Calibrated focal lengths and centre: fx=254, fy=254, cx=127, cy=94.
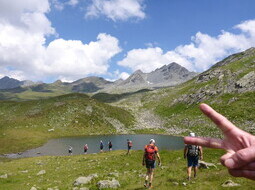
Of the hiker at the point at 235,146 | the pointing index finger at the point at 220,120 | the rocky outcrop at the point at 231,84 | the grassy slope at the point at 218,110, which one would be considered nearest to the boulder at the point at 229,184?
the hiker at the point at 235,146

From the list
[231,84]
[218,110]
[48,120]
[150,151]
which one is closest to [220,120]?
[150,151]

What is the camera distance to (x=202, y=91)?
154m

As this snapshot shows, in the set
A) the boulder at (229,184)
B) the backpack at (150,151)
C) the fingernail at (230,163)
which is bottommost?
the boulder at (229,184)

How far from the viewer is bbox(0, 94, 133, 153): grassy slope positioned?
94.6 metres

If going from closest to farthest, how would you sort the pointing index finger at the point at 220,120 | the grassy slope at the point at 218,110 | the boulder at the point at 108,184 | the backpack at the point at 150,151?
the pointing index finger at the point at 220,120 → the backpack at the point at 150,151 → the boulder at the point at 108,184 → the grassy slope at the point at 218,110

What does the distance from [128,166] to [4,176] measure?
1676cm

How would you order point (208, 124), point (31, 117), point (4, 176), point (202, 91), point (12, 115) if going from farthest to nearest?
point (202, 91)
point (12, 115)
point (31, 117)
point (208, 124)
point (4, 176)

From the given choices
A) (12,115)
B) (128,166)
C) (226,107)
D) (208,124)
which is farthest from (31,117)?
(128,166)

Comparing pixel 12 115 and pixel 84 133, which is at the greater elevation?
pixel 12 115

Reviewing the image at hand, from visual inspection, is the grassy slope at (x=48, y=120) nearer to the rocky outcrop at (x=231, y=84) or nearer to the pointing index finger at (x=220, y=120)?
the rocky outcrop at (x=231, y=84)

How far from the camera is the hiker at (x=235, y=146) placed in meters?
2.88

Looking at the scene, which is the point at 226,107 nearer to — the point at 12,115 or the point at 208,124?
the point at 208,124

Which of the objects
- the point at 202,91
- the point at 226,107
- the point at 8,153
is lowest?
the point at 8,153

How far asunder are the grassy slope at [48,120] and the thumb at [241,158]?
8327 cm
